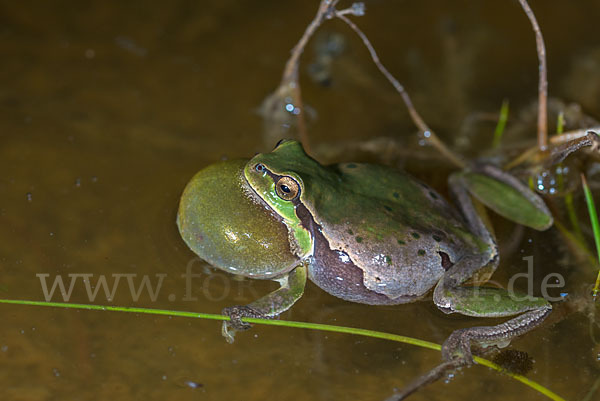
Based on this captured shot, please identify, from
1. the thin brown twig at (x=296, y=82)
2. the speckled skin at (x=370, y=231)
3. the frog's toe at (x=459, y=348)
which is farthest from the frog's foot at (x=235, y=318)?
the thin brown twig at (x=296, y=82)

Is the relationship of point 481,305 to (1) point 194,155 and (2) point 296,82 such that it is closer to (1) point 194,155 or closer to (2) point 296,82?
(2) point 296,82

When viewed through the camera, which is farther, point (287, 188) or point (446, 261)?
point (446, 261)

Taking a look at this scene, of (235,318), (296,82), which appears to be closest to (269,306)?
(235,318)

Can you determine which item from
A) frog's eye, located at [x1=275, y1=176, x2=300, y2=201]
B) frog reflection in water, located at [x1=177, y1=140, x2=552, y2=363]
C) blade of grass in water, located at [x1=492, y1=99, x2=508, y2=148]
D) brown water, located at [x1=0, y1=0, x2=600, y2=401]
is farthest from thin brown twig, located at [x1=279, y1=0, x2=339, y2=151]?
blade of grass in water, located at [x1=492, y1=99, x2=508, y2=148]

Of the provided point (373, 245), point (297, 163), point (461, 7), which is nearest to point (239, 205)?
point (297, 163)

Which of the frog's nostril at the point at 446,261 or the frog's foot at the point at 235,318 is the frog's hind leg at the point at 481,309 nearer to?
the frog's nostril at the point at 446,261

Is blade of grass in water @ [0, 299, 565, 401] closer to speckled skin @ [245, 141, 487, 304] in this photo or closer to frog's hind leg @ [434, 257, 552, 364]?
frog's hind leg @ [434, 257, 552, 364]
